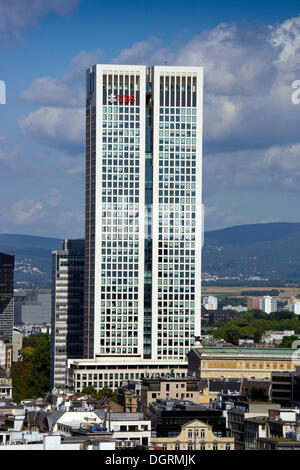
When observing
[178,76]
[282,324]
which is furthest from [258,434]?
[282,324]

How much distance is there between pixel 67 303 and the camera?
251ft

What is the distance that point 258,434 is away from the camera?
38.0 metres

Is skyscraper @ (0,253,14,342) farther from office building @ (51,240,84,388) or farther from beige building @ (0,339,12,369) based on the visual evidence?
office building @ (51,240,84,388)

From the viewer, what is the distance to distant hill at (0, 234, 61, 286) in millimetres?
51072

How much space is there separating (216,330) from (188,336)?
2978cm

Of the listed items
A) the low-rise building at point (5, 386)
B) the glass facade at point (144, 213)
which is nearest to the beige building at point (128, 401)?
the low-rise building at point (5, 386)

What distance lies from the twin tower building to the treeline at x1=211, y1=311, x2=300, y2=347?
2858cm

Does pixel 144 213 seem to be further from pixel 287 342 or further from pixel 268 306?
pixel 268 306

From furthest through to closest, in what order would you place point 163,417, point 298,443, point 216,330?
point 216,330 < point 163,417 < point 298,443

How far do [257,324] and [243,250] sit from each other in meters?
59.6

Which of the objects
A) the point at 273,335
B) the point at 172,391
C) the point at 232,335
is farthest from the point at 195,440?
the point at 273,335

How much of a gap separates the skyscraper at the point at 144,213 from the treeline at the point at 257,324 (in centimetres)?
2862

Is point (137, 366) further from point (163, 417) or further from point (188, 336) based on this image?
point (163, 417)

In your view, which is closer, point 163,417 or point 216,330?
point 163,417
